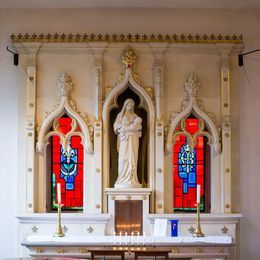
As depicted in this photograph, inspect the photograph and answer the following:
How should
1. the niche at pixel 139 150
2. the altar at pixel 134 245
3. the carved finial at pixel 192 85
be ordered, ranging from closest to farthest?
the altar at pixel 134 245 → the carved finial at pixel 192 85 → the niche at pixel 139 150

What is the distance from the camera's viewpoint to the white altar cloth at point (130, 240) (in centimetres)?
862

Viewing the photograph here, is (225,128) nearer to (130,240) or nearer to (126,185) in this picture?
(126,185)

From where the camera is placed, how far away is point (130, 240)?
8703mm

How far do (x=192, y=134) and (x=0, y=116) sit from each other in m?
2.88

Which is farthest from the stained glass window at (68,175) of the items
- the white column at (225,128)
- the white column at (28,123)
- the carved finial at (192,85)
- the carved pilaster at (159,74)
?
the white column at (225,128)

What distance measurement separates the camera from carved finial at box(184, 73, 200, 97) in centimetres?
934

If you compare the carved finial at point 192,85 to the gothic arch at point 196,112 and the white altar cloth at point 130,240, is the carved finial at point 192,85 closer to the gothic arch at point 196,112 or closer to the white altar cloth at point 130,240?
the gothic arch at point 196,112

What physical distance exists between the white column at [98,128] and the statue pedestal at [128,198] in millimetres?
159

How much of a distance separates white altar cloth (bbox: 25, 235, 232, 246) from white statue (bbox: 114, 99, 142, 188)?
33.3 inches

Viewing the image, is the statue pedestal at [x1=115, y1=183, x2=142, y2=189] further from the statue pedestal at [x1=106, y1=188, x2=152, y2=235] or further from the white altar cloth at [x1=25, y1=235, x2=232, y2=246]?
the white altar cloth at [x1=25, y1=235, x2=232, y2=246]

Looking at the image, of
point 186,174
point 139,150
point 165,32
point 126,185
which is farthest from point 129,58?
point 186,174

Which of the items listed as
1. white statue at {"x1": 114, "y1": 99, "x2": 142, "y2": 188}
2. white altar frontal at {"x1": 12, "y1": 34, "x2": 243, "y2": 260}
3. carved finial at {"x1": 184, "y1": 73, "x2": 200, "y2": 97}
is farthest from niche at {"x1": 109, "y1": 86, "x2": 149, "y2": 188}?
carved finial at {"x1": 184, "y1": 73, "x2": 200, "y2": 97}

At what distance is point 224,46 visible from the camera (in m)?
9.38

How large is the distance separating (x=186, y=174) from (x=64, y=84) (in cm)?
229
